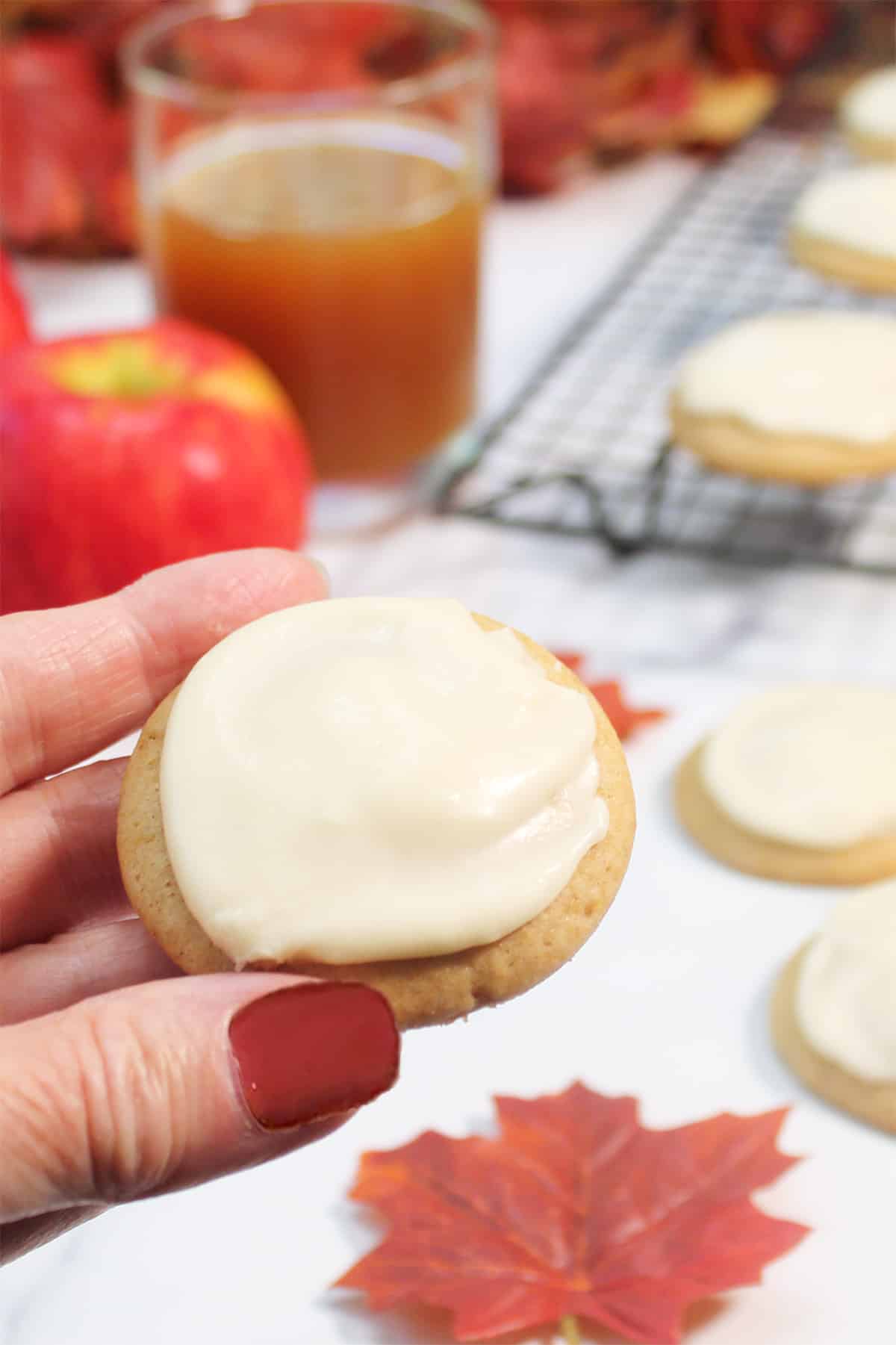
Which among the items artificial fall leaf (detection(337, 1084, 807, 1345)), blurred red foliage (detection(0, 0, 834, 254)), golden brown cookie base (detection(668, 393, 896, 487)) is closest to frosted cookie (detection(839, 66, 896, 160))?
blurred red foliage (detection(0, 0, 834, 254))

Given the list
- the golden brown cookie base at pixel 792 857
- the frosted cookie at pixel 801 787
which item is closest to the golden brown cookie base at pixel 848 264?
the frosted cookie at pixel 801 787

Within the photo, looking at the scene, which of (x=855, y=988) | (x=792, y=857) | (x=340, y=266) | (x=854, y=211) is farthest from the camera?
(x=854, y=211)

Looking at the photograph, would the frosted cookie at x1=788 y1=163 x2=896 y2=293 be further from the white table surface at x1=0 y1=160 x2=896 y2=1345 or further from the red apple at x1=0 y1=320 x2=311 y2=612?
the red apple at x1=0 y1=320 x2=311 y2=612

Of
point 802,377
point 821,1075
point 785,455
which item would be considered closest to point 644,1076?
point 821,1075

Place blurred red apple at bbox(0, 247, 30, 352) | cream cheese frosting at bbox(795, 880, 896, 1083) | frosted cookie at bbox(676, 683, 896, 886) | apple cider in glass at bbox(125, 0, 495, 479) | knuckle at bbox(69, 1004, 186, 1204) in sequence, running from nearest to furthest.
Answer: knuckle at bbox(69, 1004, 186, 1204) → cream cheese frosting at bbox(795, 880, 896, 1083) → frosted cookie at bbox(676, 683, 896, 886) → apple cider in glass at bbox(125, 0, 495, 479) → blurred red apple at bbox(0, 247, 30, 352)

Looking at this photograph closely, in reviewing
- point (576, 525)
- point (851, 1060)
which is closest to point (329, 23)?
point (576, 525)

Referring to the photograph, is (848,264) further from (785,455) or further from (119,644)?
(119,644)
